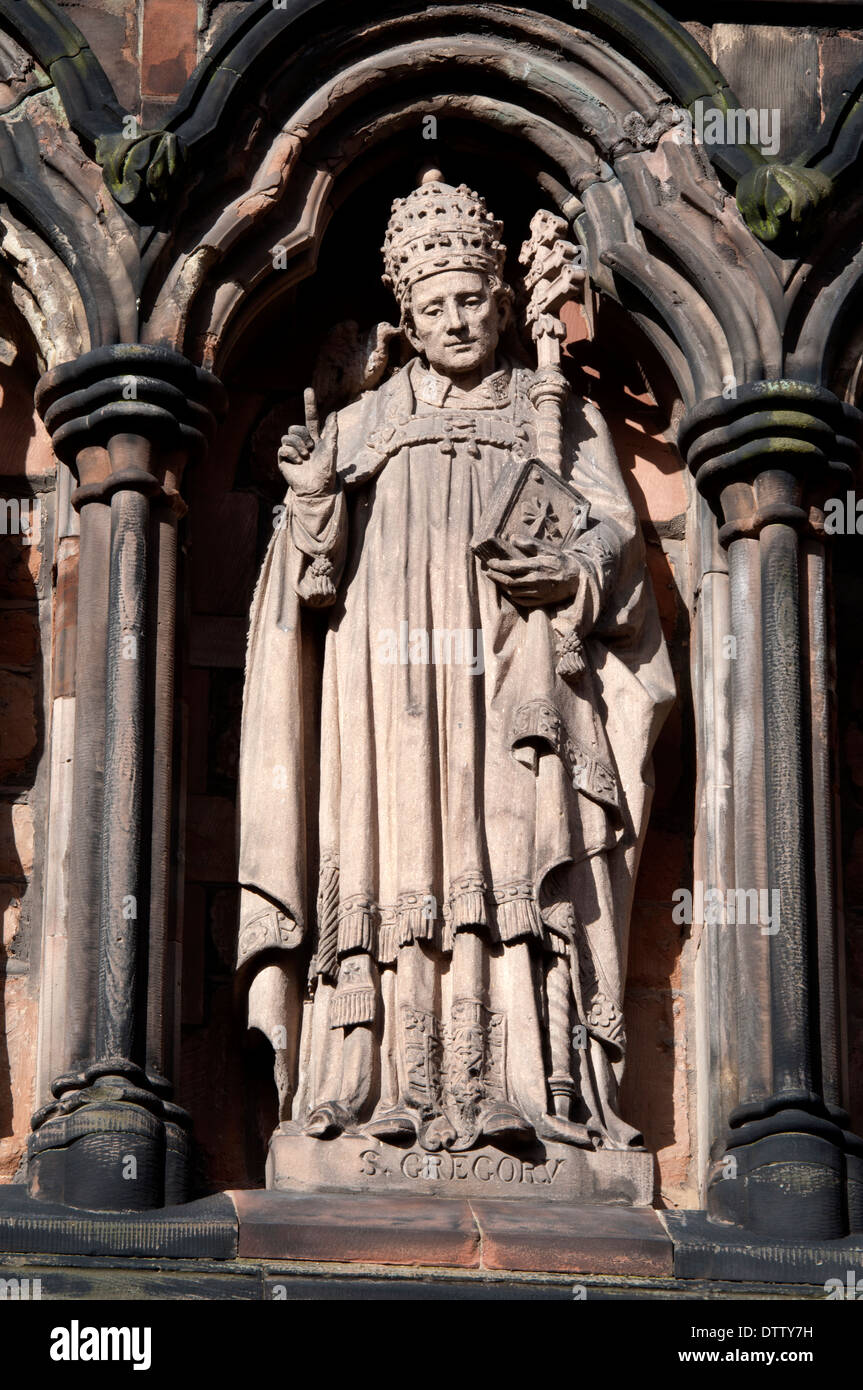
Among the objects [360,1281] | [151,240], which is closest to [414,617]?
[151,240]

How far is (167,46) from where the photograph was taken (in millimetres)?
11742

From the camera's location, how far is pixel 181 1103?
11.0 meters

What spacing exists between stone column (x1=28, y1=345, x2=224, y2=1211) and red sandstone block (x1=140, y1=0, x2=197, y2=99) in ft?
3.29

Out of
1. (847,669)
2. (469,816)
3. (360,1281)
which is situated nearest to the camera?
(360,1281)

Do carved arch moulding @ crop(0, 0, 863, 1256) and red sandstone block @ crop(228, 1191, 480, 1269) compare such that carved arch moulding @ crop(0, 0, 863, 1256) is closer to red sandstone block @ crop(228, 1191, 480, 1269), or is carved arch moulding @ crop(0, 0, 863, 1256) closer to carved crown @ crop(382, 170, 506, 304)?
carved crown @ crop(382, 170, 506, 304)

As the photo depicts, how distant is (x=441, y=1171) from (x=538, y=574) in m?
1.86

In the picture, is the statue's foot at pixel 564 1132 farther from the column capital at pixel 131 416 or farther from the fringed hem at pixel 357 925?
the column capital at pixel 131 416

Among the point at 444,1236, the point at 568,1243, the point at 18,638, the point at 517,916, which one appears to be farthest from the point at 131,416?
the point at 568,1243

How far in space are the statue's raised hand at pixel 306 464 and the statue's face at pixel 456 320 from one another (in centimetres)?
51

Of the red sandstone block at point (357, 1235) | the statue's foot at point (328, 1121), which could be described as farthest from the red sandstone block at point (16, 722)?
the red sandstone block at point (357, 1235)

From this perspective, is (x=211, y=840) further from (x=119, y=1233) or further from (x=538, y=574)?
(x=119, y=1233)

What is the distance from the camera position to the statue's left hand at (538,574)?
11.1 metres

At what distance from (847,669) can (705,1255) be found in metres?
2.41

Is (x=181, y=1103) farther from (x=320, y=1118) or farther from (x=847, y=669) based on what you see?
(x=847, y=669)
